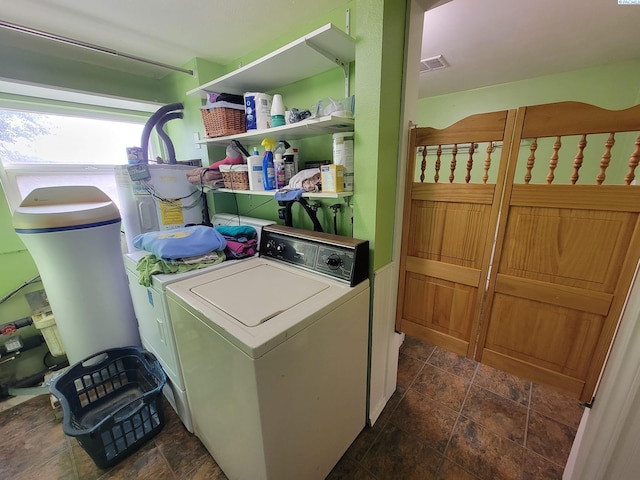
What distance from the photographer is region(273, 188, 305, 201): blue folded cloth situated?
125cm

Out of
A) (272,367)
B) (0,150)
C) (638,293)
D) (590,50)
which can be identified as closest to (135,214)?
(0,150)

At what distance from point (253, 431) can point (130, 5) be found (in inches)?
79.1

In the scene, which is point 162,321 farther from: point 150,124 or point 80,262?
point 150,124

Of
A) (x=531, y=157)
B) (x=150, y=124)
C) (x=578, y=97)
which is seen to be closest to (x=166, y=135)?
(x=150, y=124)

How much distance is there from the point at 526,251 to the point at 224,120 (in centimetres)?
174

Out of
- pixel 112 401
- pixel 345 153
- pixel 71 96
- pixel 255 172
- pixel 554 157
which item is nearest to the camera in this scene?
pixel 554 157

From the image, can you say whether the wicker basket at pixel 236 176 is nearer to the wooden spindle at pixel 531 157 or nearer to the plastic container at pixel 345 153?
the plastic container at pixel 345 153

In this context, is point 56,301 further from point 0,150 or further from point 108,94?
point 108,94

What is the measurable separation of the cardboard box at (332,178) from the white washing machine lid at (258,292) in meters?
0.45

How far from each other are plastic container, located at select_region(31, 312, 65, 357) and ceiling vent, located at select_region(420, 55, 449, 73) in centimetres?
362

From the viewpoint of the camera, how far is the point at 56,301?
153cm

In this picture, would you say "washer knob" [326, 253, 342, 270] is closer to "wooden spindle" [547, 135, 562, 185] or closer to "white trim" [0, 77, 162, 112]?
"wooden spindle" [547, 135, 562, 185]

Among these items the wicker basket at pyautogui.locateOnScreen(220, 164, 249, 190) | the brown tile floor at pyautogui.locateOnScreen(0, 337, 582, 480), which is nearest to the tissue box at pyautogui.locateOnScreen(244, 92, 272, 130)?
the wicker basket at pyautogui.locateOnScreen(220, 164, 249, 190)

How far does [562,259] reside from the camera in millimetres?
1010
